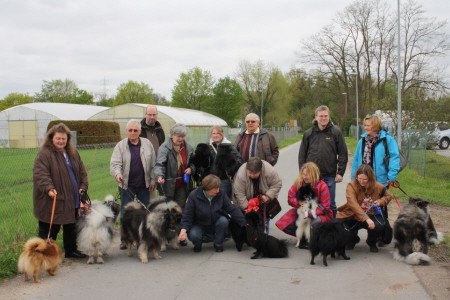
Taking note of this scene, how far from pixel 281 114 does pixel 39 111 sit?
43.7 meters

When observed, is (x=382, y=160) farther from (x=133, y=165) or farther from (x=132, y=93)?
(x=132, y=93)

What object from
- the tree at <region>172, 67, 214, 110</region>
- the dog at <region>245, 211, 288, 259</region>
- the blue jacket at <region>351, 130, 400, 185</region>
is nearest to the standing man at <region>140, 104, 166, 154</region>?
the dog at <region>245, 211, 288, 259</region>

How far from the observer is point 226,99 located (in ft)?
209

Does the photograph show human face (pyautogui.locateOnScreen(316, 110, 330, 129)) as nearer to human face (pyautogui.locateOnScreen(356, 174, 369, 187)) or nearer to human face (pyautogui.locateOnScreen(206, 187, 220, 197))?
human face (pyautogui.locateOnScreen(356, 174, 369, 187))

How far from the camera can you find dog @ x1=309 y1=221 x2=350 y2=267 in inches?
229

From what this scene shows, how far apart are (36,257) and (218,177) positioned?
2.89 m

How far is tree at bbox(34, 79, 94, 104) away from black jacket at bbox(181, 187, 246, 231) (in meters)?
82.3

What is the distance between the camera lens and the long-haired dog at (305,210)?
6609 millimetres

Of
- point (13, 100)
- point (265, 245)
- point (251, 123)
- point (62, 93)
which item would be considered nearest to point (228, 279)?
point (265, 245)

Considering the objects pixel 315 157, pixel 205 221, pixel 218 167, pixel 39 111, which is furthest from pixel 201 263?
pixel 39 111

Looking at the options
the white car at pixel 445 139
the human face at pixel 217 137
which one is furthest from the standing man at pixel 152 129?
the white car at pixel 445 139

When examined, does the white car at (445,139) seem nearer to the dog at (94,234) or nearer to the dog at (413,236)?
the dog at (413,236)

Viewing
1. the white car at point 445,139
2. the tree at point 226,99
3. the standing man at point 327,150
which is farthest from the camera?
the tree at point 226,99

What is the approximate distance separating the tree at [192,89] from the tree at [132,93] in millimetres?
7961
